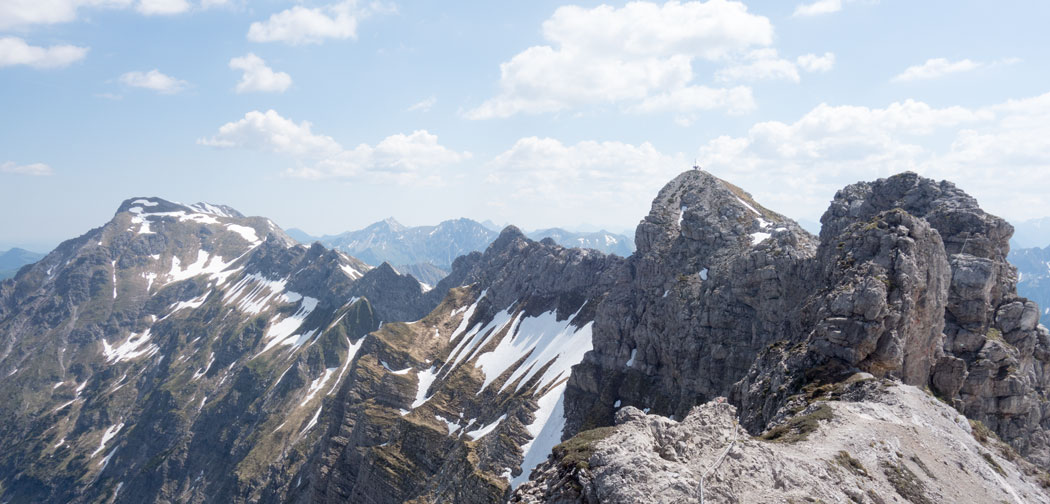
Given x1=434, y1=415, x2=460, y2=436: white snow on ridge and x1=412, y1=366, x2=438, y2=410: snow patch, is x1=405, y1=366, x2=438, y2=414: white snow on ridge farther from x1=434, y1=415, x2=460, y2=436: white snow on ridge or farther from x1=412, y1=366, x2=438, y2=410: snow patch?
x1=434, y1=415, x2=460, y2=436: white snow on ridge

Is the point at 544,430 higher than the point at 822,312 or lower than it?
lower

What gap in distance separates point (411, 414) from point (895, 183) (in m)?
88.0

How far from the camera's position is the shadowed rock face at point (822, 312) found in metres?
41.8

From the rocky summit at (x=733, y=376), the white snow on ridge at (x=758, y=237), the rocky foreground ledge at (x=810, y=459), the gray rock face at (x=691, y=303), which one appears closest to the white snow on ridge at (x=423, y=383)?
the rocky summit at (x=733, y=376)

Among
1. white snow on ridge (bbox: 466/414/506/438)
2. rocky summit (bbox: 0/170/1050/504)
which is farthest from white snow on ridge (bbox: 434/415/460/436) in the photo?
white snow on ridge (bbox: 466/414/506/438)

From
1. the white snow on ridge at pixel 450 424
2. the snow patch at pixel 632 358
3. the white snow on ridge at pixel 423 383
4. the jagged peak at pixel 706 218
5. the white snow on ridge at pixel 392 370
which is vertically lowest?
the white snow on ridge at pixel 450 424

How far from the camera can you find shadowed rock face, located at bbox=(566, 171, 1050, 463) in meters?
41.8

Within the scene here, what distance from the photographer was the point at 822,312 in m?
44.0

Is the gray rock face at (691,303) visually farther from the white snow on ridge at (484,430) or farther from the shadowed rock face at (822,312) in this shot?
the white snow on ridge at (484,430)

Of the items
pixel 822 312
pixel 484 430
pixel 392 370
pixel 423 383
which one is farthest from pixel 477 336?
pixel 822 312

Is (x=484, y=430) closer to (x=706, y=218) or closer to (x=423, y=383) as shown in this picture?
(x=423, y=383)

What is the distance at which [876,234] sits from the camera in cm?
4691

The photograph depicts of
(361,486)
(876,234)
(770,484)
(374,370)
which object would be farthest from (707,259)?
(374,370)

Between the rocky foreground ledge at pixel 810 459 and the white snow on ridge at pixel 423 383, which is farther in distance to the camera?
the white snow on ridge at pixel 423 383
